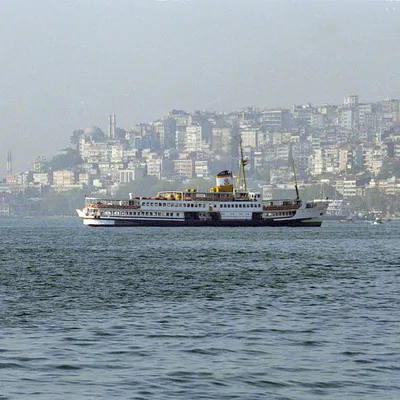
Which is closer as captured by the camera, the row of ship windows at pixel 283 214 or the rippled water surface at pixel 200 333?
Result: the rippled water surface at pixel 200 333

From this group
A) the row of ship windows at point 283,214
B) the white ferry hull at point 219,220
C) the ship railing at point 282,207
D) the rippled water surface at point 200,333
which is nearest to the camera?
the rippled water surface at point 200,333

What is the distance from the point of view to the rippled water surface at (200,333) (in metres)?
17.8

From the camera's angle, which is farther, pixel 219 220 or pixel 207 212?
pixel 207 212

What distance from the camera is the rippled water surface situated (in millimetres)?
17828

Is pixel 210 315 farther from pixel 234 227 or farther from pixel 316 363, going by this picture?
pixel 234 227

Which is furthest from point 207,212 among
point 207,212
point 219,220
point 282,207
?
point 282,207

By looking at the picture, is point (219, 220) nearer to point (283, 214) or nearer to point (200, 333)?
point (283, 214)

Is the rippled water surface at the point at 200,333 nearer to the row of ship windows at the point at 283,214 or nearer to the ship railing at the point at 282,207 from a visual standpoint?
the ship railing at the point at 282,207

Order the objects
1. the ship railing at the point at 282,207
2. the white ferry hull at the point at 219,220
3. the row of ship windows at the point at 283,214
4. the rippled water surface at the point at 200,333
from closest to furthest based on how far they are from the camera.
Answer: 1. the rippled water surface at the point at 200,333
2. the white ferry hull at the point at 219,220
3. the ship railing at the point at 282,207
4. the row of ship windows at the point at 283,214

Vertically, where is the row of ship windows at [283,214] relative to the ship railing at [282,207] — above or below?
below

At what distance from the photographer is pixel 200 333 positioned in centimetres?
2331

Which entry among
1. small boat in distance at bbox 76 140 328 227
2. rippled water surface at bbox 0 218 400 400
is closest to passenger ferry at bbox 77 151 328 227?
small boat in distance at bbox 76 140 328 227

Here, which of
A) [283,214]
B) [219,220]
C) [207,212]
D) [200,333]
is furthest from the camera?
[207,212]

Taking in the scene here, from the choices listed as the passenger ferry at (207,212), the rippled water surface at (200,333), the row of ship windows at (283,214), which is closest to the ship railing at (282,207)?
the passenger ferry at (207,212)
